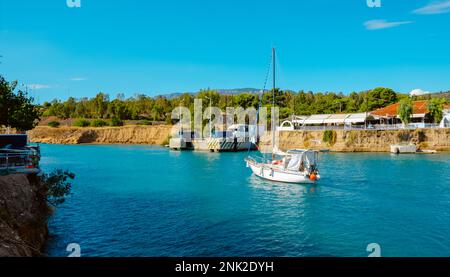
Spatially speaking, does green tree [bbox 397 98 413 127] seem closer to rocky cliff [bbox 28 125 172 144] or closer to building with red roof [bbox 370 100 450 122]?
building with red roof [bbox 370 100 450 122]

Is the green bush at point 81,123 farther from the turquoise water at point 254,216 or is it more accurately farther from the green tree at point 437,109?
the green tree at point 437,109

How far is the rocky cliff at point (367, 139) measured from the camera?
75.9 meters

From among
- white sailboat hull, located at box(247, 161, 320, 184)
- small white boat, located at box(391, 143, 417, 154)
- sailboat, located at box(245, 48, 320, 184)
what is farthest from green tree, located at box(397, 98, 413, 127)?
white sailboat hull, located at box(247, 161, 320, 184)

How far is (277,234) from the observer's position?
73.4 feet

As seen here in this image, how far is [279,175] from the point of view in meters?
42.5

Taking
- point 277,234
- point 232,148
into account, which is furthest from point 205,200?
point 232,148

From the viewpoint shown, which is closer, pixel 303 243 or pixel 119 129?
pixel 303 243

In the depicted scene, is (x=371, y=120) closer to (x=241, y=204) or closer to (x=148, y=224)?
(x=241, y=204)

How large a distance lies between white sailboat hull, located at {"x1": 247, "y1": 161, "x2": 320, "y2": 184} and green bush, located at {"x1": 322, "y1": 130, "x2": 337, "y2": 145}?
41184mm

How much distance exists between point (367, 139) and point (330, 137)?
7.68 m

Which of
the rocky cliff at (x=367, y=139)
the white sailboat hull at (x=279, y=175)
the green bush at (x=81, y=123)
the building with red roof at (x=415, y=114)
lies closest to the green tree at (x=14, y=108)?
the white sailboat hull at (x=279, y=175)

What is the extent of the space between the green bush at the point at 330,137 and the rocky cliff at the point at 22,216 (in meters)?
69.0

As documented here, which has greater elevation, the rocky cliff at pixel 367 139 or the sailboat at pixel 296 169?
the rocky cliff at pixel 367 139

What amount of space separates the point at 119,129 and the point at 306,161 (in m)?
104
